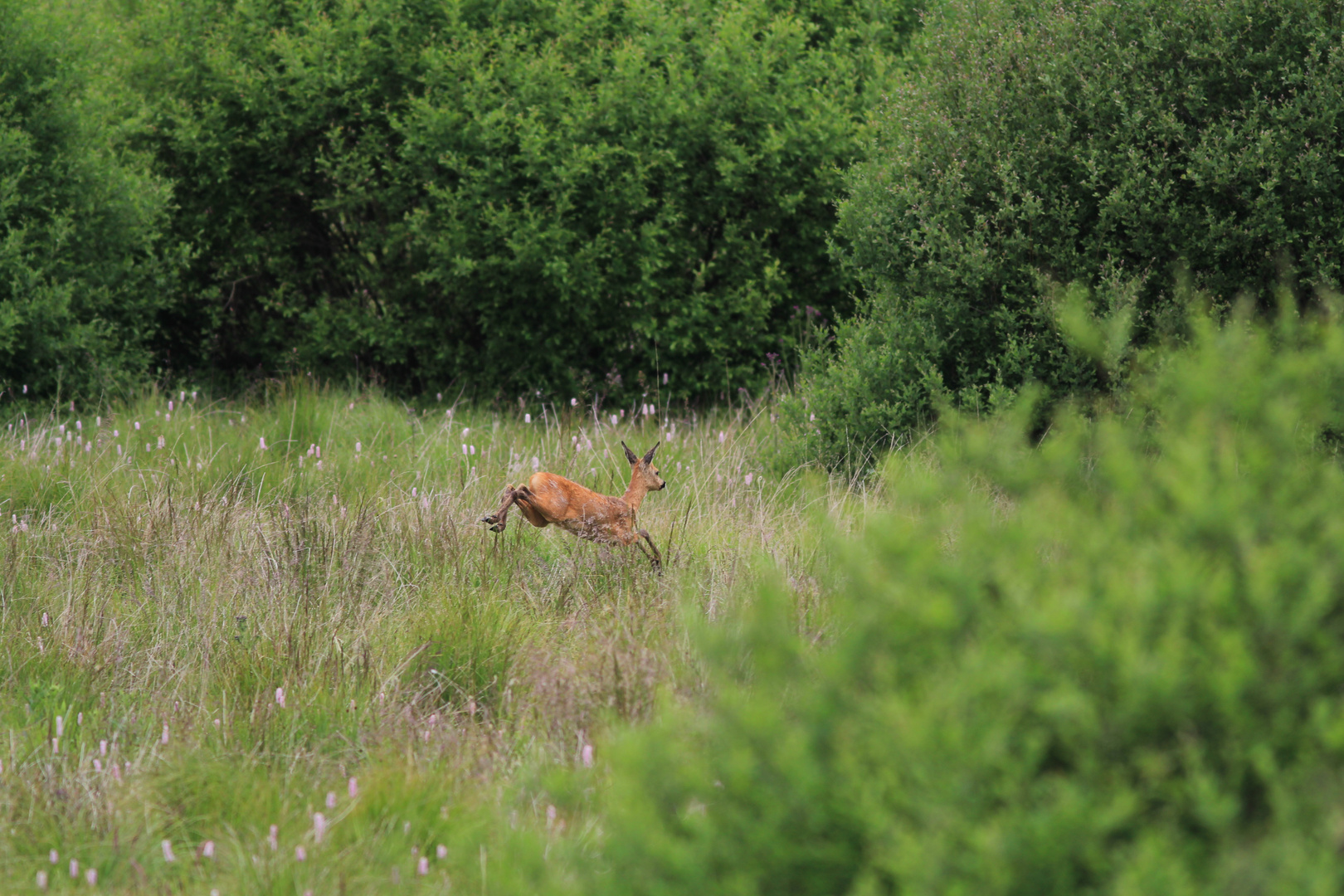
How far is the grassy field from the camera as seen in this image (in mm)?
3129

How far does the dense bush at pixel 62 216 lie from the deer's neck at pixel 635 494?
188 inches

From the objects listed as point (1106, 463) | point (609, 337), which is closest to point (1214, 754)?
point (1106, 463)

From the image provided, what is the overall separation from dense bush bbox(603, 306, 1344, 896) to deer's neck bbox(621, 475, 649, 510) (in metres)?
2.53

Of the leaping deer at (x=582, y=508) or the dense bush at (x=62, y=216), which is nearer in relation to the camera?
the leaping deer at (x=582, y=508)

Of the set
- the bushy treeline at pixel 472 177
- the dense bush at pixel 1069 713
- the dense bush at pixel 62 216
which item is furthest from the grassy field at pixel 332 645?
the bushy treeline at pixel 472 177

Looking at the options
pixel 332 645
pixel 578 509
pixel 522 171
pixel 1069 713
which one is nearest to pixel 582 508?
pixel 578 509

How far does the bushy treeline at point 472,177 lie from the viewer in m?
8.45

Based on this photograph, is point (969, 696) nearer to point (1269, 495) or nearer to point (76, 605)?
point (1269, 495)

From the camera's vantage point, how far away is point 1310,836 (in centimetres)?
184

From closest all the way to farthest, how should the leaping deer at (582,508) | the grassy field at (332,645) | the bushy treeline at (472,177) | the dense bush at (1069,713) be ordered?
the dense bush at (1069,713) → the grassy field at (332,645) → the leaping deer at (582,508) → the bushy treeline at (472,177)

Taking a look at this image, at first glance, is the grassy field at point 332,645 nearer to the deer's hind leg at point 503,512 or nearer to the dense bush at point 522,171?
the deer's hind leg at point 503,512

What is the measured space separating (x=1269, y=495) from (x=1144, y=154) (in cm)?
421

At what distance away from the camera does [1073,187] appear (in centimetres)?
612

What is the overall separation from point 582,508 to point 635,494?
288 millimetres
